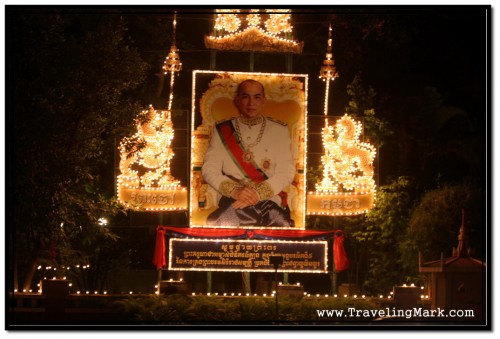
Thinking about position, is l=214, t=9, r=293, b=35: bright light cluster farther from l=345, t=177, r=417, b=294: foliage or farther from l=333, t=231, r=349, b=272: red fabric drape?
l=333, t=231, r=349, b=272: red fabric drape

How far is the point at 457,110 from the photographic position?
31.4 meters

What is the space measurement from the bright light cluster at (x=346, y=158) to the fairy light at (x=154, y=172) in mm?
3538

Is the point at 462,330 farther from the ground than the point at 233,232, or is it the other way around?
the point at 233,232

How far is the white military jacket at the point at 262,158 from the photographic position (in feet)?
88.8

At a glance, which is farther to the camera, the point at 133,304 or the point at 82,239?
the point at 82,239

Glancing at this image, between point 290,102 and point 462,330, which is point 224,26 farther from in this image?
point 462,330

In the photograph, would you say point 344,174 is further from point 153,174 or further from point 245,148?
point 153,174

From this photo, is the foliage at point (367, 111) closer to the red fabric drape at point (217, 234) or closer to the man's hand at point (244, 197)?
the red fabric drape at point (217, 234)

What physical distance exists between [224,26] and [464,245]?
7.78 meters

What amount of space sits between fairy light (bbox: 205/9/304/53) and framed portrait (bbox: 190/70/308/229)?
67 cm

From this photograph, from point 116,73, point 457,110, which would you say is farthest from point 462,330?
point 457,110

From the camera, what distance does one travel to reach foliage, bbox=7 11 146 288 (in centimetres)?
2228

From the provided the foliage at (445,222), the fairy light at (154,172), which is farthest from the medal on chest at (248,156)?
the foliage at (445,222)

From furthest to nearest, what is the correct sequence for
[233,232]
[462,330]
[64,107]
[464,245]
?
[233,232]
[464,245]
[64,107]
[462,330]
